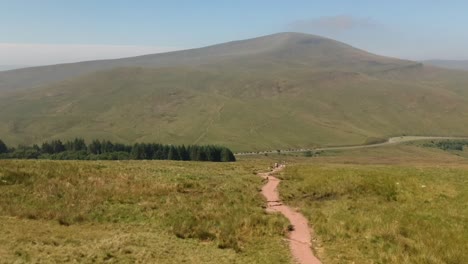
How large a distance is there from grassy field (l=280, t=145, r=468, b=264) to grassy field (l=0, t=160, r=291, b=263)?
333 centimetres

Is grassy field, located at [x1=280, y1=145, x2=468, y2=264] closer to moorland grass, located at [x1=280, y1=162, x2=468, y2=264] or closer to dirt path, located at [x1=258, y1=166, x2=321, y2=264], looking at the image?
moorland grass, located at [x1=280, y1=162, x2=468, y2=264]

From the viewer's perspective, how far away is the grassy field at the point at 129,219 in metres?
20.0

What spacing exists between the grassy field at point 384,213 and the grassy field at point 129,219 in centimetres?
333

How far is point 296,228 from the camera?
26.7m

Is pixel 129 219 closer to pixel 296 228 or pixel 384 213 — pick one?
pixel 296 228

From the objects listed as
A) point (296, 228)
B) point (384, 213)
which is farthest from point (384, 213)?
point (296, 228)

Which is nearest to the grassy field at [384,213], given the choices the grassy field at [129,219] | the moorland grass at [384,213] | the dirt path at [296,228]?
the moorland grass at [384,213]

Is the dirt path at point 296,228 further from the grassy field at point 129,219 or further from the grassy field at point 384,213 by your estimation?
the grassy field at point 129,219

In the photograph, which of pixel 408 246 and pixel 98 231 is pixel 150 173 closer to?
pixel 98 231

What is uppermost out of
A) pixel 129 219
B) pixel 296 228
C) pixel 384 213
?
pixel 129 219

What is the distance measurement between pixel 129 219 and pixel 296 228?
34.4 ft

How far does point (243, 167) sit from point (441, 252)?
34.9 metres

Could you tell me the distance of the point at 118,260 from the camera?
1878 cm

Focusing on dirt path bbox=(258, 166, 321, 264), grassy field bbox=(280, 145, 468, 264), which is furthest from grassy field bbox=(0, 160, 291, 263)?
grassy field bbox=(280, 145, 468, 264)
